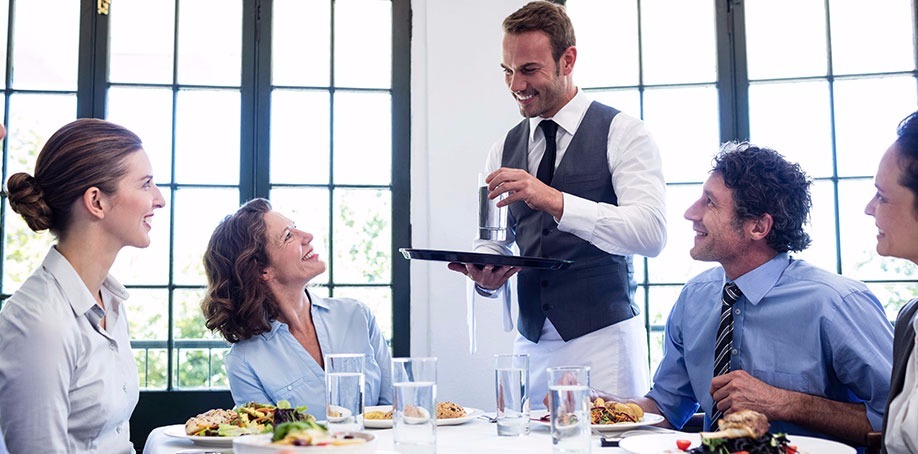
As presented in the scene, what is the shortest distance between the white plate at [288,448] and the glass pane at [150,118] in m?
2.75

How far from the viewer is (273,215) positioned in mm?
2529

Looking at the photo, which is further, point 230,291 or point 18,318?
point 230,291

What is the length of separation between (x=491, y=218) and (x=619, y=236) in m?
0.34

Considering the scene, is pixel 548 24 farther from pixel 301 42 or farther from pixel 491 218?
pixel 301 42

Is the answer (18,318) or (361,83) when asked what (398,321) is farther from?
(18,318)

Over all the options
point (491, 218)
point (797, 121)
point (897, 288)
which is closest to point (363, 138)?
point (491, 218)

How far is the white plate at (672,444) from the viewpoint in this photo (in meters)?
1.37

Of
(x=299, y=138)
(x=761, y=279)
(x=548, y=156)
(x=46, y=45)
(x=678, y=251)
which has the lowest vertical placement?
(x=761, y=279)

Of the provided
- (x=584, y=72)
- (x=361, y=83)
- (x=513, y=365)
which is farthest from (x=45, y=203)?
(x=584, y=72)

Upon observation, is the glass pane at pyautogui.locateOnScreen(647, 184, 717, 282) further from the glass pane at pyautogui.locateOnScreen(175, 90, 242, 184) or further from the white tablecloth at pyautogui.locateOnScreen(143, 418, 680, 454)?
the white tablecloth at pyautogui.locateOnScreen(143, 418, 680, 454)

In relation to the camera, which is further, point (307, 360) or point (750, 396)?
point (307, 360)

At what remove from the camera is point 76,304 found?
170 cm

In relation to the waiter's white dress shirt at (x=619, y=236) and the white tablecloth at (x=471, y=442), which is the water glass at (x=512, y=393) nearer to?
the white tablecloth at (x=471, y=442)

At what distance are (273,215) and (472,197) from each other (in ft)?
3.97
